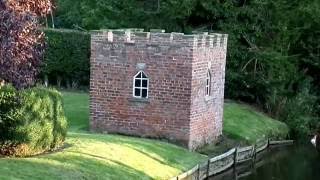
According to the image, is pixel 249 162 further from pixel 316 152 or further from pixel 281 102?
pixel 281 102

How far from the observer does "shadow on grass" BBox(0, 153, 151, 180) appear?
606 inches

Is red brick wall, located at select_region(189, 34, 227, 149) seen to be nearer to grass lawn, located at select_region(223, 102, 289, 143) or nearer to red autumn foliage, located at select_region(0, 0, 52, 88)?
grass lawn, located at select_region(223, 102, 289, 143)

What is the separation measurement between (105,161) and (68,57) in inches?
821

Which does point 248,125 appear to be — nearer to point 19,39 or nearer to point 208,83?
point 208,83

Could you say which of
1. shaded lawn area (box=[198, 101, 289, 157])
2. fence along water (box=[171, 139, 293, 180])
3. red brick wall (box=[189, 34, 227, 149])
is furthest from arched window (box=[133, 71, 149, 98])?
fence along water (box=[171, 139, 293, 180])

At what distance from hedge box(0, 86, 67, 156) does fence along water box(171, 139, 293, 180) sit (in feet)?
→ 14.0

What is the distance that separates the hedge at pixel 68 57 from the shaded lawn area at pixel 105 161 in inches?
533

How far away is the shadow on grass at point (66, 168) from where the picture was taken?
15.4m

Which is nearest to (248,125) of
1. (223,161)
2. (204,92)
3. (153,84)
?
(204,92)

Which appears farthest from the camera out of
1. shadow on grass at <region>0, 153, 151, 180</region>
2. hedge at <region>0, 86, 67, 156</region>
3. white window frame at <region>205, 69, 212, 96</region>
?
white window frame at <region>205, 69, 212, 96</region>

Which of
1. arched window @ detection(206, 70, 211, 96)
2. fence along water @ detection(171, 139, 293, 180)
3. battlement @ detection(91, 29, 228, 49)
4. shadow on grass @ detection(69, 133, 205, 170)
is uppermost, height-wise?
battlement @ detection(91, 29, 228, 49)

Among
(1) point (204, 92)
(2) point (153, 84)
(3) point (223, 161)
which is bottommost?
(3) point (223, 161)

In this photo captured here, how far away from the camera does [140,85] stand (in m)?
24.9

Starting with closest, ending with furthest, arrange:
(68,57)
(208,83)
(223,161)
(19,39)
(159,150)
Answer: (19,39), (159,150), (223,161), (208,83), (68,57)
